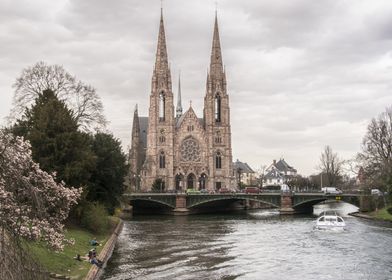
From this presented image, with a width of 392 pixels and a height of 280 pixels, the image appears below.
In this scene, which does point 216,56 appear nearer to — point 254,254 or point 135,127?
point 135,127

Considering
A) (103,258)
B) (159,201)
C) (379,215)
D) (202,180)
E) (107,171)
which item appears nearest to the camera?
(103,258)

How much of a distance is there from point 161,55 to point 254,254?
94849mm

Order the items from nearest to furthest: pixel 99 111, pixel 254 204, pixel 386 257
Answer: pixel 386 257, pixel 99 111, pixel 254 204

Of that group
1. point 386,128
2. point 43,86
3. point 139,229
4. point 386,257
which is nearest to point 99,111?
point 43,86

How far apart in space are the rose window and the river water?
67566 millimetres

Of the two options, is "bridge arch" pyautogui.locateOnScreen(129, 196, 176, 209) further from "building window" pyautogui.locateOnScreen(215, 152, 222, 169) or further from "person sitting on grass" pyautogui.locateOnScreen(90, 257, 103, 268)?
"person sitting on grass" pyautogui.locateOnScreen(90, 257, 103, 268)

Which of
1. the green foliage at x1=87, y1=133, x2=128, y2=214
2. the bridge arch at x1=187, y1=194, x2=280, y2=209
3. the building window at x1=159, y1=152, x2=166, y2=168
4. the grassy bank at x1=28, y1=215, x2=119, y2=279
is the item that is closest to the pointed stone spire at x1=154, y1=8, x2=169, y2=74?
the building window at x1=159, y1=152, x2=166, y2=168

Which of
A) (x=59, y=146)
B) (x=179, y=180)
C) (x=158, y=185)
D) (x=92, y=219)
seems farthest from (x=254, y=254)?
(x=179, y=180)

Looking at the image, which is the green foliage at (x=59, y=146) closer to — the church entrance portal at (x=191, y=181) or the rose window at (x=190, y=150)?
the rose window at (x=190, y=150)

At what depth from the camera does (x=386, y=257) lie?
121 ft

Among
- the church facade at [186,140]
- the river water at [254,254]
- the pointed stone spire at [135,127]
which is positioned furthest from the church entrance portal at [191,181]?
the river water at [254,254]

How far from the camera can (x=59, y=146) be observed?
42438mm

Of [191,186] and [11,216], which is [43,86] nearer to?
[11,216]

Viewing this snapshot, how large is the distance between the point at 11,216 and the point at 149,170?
109 meters
